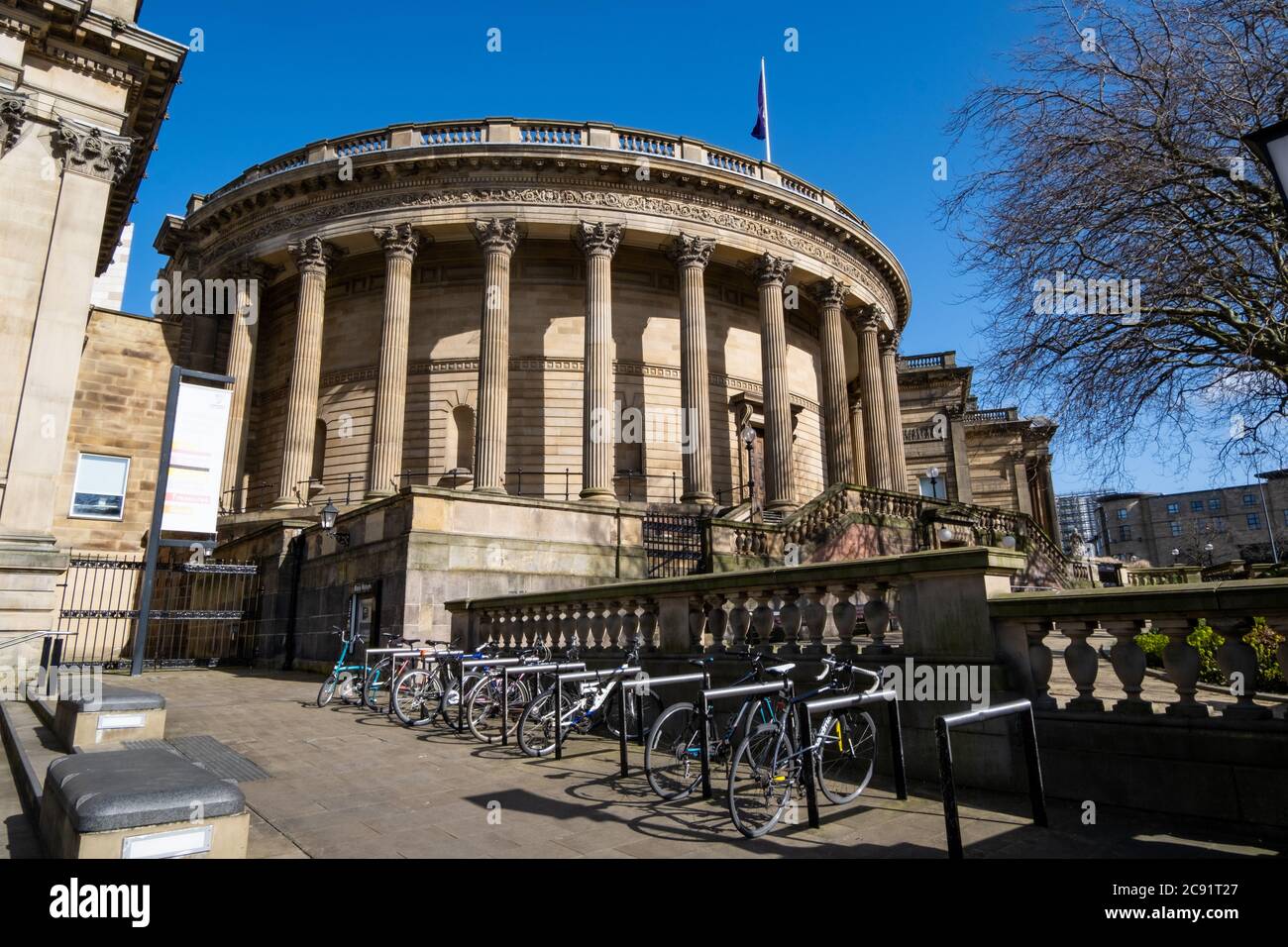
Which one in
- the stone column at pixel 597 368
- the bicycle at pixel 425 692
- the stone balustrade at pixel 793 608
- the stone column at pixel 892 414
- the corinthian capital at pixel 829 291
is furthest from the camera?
the stone column at pixel 892 414

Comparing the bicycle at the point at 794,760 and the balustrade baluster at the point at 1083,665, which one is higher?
the balustrade baluster at the point at 1083,665

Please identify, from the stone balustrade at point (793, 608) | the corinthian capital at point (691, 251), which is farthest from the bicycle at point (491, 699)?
the corinthian capital at point (691, 251)

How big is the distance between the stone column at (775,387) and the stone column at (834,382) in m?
2.53

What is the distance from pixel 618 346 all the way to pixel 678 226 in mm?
5161

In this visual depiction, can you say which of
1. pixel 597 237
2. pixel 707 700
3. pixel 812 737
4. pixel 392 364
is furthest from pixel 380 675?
pixel 597 237

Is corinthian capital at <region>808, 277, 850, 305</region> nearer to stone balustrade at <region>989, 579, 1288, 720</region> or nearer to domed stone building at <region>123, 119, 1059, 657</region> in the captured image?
domed stone building at <region>123, 119, 1059, 657</region>

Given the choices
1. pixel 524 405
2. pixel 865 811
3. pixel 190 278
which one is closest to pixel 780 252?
pixel 524 405

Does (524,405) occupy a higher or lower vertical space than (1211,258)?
higher

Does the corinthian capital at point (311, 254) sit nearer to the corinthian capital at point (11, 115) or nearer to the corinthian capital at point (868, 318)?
the corinthian capital at point (11, 115)

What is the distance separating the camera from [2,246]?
51.7 ft

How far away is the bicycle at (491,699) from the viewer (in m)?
9.05

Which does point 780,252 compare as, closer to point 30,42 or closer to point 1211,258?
point 1211,258

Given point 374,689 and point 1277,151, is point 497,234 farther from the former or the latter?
point 1277,151
